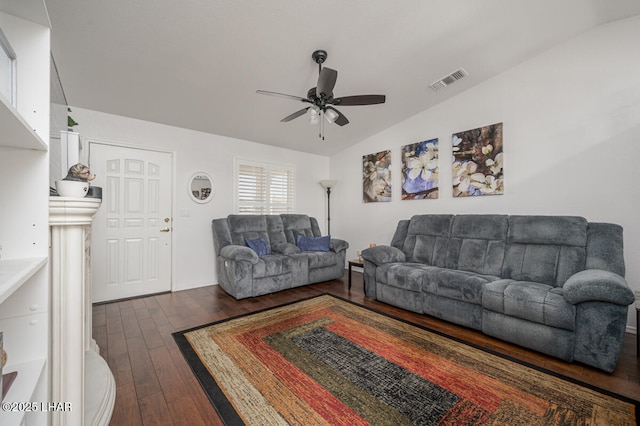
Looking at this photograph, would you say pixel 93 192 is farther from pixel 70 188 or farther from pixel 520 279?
pixel 520 279

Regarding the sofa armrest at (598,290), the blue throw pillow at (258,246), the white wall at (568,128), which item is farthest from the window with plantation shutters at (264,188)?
the sofa armrest at (598,290)

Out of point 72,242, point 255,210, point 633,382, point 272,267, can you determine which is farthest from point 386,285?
point 72,242

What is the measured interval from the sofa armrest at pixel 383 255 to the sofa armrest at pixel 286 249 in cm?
123

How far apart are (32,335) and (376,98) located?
2795 millimetres

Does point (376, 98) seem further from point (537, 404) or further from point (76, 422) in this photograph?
point (76, 422)

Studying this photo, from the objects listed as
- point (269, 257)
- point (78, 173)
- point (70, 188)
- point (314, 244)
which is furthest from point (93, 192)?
point (314, 244)

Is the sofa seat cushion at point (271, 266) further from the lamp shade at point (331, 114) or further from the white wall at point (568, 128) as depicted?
the white wall at point (568, 128)

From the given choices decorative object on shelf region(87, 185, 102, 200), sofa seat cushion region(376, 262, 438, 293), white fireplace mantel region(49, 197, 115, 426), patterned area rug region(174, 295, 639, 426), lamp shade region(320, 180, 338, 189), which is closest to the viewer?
white fireplace mantel region(49, 197, 115, 426)

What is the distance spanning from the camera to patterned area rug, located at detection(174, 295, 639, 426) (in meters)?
1.56

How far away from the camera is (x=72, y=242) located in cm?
100

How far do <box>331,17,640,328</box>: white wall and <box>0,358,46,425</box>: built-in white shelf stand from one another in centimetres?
420

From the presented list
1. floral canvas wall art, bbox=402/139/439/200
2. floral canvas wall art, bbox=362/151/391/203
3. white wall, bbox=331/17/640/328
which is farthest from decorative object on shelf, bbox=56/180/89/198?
floral canvas wall art, bbox=362/151/391/203

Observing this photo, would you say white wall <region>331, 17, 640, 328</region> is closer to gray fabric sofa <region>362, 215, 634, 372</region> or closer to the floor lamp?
gray fabric sofa <region>362, 215, 634, 372</region>

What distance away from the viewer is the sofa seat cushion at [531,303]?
212cm
